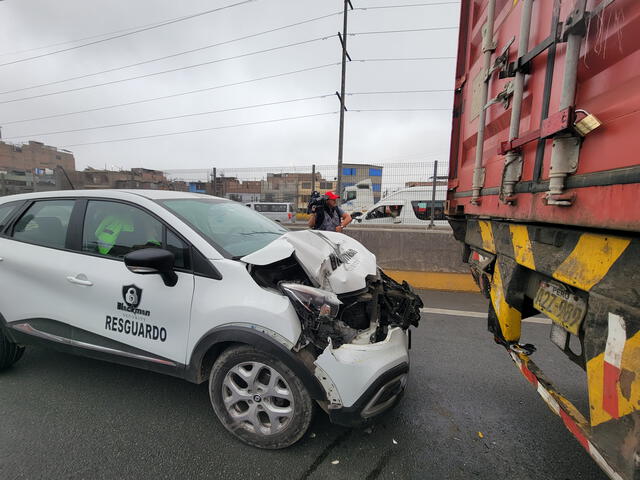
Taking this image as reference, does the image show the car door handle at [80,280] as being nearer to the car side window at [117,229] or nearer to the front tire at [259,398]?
the car side window at [117,229]

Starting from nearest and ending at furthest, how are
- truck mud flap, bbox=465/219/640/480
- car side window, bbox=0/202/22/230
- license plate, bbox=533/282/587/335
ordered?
→ truck mud flap, bbox=465/219/640/480 → license plate, bbox=533/282/587/335 → car side window, bbox=0/202/22/230

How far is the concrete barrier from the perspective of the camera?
5.52 metres

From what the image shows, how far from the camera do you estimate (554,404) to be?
4.83 feet

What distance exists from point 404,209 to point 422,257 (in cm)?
521

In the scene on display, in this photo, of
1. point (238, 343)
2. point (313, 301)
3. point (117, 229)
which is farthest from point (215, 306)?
point (117, 229)

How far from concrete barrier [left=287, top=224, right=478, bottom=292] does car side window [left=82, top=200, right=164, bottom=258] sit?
445cm

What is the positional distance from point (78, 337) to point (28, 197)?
144 centimetres

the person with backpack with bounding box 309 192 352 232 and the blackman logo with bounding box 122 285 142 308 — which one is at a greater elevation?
the person with backpack with bounding box 309 192 352 232

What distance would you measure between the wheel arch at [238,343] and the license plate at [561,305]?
123cm

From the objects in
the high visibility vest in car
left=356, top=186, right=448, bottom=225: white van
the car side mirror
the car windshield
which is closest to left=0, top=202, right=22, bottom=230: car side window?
the high visibility vest in car

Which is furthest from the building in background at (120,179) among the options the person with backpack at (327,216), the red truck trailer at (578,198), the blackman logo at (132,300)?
the red truck trailer at (578,198)

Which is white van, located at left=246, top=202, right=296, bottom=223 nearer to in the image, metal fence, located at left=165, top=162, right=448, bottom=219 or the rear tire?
metal fence, located at left=165, top=162, right=448, bottom=219

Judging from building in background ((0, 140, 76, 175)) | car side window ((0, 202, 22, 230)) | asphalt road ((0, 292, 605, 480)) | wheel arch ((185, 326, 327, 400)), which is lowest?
asphalt road ((0, 292, 605, 480))

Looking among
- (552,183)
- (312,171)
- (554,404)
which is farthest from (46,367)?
(312,171)
